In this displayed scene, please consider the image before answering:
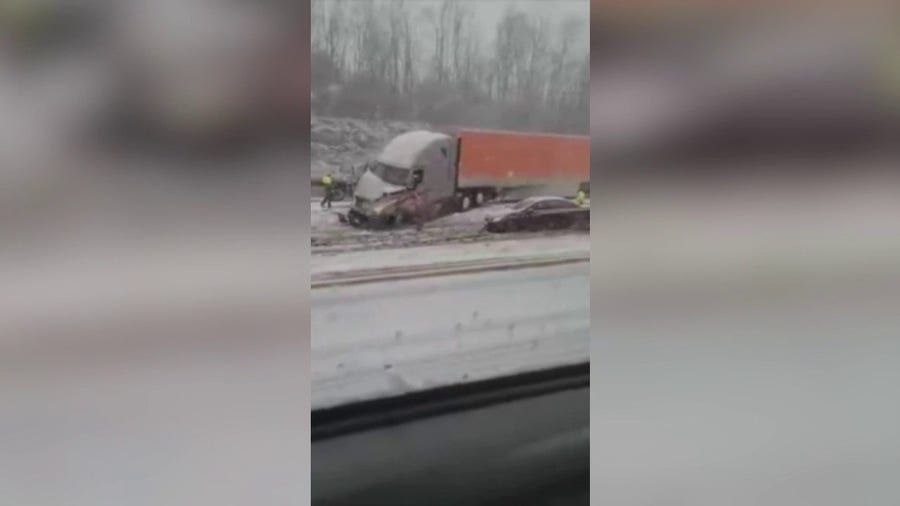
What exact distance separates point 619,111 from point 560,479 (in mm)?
542

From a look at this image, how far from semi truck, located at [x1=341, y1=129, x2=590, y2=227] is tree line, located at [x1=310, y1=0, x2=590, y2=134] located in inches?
0.8

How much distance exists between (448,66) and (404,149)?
0.41ft

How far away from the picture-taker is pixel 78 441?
0.80 meters

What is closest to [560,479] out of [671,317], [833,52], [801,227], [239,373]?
[671,317]

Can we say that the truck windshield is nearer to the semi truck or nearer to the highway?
the semi truck

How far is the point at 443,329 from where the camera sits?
3.18ft

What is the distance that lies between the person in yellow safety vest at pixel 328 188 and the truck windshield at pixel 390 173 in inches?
2.1

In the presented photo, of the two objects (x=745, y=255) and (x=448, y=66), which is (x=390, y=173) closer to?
(x=448, y=66)

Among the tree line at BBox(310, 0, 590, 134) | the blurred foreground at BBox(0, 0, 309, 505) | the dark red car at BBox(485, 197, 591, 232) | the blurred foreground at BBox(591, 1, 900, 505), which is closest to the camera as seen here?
the blurred foreground at BBox(0, 0, 309, 505)

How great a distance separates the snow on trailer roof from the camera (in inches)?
36.0

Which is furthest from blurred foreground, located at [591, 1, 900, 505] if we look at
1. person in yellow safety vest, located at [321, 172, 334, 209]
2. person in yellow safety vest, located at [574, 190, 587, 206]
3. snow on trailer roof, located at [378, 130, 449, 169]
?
person in yellow safety vest, located at [321, 172, 334, 209]

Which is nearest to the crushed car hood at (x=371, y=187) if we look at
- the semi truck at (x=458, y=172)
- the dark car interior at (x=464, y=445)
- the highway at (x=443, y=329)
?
the semi truck at (x=458, y=172)

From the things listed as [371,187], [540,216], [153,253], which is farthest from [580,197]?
[153,253]

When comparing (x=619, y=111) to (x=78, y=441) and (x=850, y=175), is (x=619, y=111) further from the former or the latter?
(x=78, y=441)
